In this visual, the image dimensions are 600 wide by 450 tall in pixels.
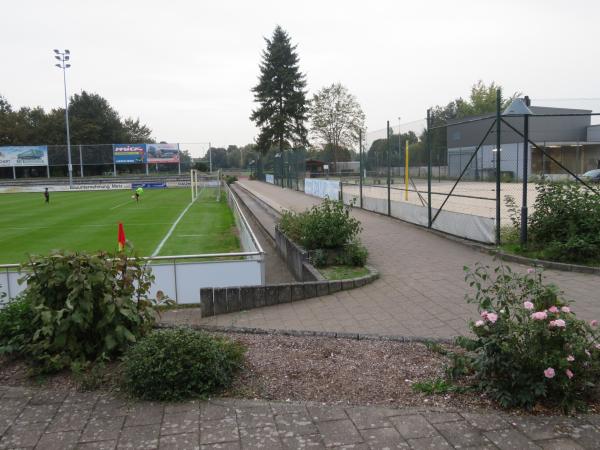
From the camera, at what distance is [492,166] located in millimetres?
10633

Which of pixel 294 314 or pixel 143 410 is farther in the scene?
pixel 294 314

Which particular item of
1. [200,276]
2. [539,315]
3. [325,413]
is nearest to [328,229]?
[200,276]

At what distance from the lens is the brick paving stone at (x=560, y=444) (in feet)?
9.93

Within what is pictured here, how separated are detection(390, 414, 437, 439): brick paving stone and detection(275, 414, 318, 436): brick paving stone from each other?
538mm

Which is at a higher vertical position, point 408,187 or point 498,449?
point 408,187

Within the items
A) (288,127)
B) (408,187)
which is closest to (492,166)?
(408,187)

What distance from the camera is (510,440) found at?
10.2ft

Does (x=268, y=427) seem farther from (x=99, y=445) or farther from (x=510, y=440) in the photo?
(x=510, y=440)

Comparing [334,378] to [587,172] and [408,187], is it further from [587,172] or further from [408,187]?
[408,187]

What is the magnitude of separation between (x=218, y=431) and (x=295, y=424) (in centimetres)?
49

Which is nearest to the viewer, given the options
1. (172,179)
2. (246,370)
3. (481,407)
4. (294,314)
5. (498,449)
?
(498,449)

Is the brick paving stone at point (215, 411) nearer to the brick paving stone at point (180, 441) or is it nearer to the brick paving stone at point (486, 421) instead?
the brick paving stone at point (180, 441)

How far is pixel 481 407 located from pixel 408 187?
38.5ft

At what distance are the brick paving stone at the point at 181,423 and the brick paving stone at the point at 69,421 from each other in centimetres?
55
